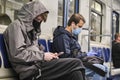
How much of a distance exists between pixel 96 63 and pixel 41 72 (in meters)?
1.29

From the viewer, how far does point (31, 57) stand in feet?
11.0

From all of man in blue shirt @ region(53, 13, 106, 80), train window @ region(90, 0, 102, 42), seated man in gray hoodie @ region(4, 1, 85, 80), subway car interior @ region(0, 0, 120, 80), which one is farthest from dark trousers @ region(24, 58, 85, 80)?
train window @ region(90, 0, 102, 42)

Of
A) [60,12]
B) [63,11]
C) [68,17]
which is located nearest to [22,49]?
[60,12]

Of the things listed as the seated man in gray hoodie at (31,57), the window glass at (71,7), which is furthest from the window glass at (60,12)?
the seated man in gray hoodie at (31,57)

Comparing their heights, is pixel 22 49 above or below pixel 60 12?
below

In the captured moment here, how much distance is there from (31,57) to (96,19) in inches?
219

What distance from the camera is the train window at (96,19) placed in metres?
8.20

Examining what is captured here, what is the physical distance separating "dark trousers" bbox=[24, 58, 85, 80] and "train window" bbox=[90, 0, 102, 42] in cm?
457

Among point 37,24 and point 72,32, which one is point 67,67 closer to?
point 37,24

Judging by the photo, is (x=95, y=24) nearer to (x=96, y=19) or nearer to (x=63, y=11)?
(x=96, y=19)

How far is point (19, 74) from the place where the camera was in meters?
3.41

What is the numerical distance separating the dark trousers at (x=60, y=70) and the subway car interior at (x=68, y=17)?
1.17 ft

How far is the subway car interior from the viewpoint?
12.6ft

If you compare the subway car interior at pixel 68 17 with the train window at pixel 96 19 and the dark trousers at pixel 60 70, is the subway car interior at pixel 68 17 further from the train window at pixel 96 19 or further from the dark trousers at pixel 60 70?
the dark trousers at pixel 60 70
